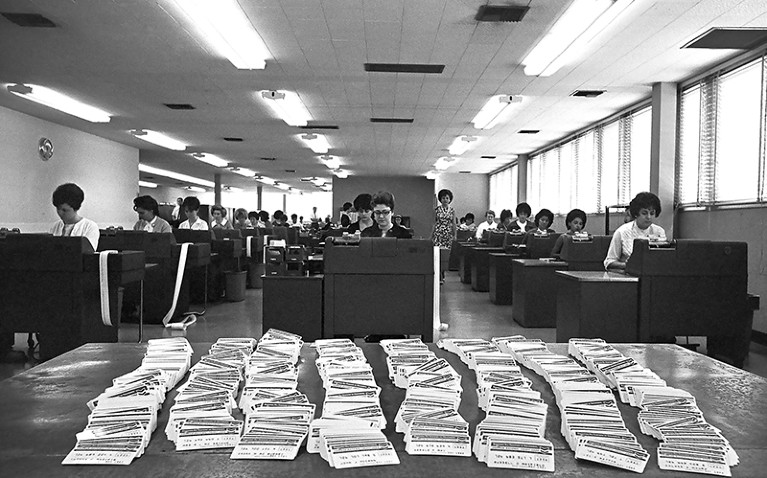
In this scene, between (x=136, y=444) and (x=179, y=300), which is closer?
(x=136, y=444)

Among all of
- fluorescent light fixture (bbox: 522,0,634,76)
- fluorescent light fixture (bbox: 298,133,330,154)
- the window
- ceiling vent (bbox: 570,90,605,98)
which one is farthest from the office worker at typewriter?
fluorescent light fixture (bbox: 298,133,330,154)

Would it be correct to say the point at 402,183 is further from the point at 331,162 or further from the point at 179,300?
the point at 179,300

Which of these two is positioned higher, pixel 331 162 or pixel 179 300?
pixel 331 162

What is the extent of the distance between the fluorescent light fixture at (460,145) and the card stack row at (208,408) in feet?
38.6

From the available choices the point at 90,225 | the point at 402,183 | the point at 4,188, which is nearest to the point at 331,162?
the point at 402,183

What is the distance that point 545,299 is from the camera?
6695 mm

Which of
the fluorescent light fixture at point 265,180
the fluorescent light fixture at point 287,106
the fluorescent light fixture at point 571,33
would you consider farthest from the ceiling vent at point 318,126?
the fluorescent light fixture at point 265,180

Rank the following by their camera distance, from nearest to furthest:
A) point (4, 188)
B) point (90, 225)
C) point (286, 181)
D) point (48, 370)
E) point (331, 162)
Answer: point (48, 370) < point (90, 225) < point (4, 188) < point (331, 162) < point (286, 181)

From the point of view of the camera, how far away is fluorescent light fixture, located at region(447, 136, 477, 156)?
42.5 ft

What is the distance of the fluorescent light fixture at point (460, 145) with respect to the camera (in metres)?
13.0

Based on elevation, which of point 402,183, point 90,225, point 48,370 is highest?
point 402,183

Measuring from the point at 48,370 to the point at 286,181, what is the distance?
2369 centimetres

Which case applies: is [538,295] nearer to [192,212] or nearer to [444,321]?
[444,321]

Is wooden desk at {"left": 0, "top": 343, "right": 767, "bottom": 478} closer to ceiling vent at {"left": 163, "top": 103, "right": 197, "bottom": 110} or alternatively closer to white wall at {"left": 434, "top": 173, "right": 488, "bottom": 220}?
ceiling vent at {"left": 163, "top": 103, "right": 197, "bottom": 110}
